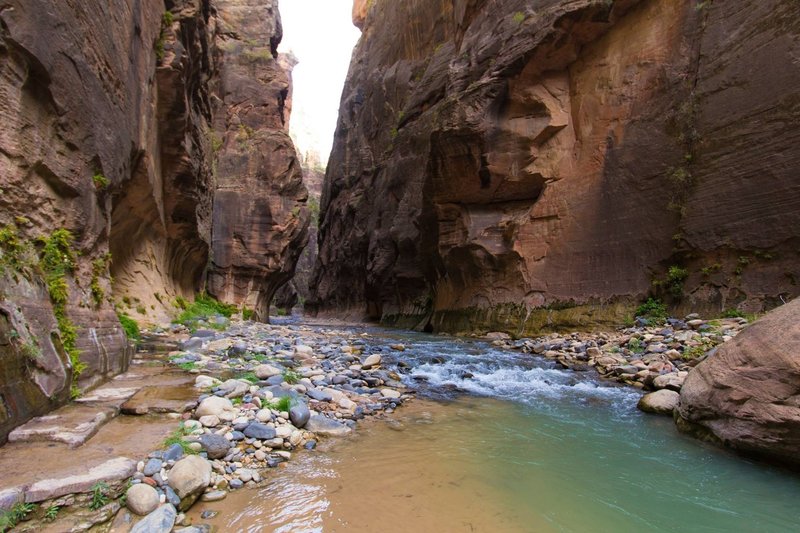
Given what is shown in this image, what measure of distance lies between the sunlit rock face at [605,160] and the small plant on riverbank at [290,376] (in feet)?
30.1

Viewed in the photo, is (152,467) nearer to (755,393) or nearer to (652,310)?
(755,393)

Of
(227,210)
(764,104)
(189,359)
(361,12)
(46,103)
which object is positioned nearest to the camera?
(46,103)

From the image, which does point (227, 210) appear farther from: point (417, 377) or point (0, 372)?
point (0, 372)

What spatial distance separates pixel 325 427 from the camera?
4031mm

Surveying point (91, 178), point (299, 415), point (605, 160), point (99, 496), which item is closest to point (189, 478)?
point (99, 496)

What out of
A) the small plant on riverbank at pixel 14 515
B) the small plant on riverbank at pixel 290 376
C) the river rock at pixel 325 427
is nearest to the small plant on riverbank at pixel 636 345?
the river rock at pixel 325 427

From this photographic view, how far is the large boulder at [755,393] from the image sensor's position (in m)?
3.17

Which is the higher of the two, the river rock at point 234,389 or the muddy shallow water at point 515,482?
the river rock at point 234,389

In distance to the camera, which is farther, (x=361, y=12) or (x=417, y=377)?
(x=361, y=12)

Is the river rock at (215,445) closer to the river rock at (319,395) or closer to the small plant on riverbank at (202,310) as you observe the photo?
the river rock at (319,395)

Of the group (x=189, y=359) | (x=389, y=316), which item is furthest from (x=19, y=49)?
(x=389, y=316)

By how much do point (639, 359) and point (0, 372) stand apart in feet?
28.2

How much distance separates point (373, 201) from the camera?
2880 centimetres

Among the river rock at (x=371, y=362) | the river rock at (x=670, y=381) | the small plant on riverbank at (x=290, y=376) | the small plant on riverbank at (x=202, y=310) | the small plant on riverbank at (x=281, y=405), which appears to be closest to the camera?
the small plant on riverbank at (x=281, y=405)
